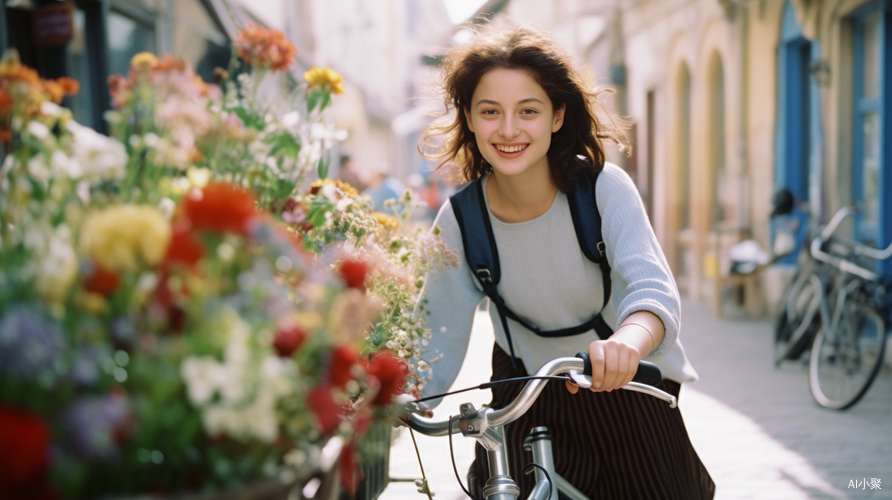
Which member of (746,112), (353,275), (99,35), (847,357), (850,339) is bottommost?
(847,357)

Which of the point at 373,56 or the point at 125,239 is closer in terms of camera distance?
the point at 125,239

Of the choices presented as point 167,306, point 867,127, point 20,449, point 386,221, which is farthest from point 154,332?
point 867,127

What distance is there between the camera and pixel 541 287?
2.37m

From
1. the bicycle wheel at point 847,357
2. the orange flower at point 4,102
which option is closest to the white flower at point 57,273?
the orange flower at point 4,102

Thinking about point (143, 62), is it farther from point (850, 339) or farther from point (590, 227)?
point (850, 339)

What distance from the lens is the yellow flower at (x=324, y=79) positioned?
1760mm

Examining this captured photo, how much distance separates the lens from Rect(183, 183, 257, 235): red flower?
2.76ft

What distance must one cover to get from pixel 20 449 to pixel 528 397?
1.24m

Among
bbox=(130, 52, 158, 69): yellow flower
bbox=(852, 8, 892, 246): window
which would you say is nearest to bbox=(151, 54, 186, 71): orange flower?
bbox=(130, 52, 158, 69): yellow flower

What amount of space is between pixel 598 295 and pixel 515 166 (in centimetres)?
42

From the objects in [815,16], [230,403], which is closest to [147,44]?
[815,16]

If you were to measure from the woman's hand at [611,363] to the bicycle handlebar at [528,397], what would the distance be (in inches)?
1.5

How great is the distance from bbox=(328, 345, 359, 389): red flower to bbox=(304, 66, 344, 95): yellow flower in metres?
0.97

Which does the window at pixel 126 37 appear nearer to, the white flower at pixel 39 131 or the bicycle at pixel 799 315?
the bicycle at pixel 799 315
